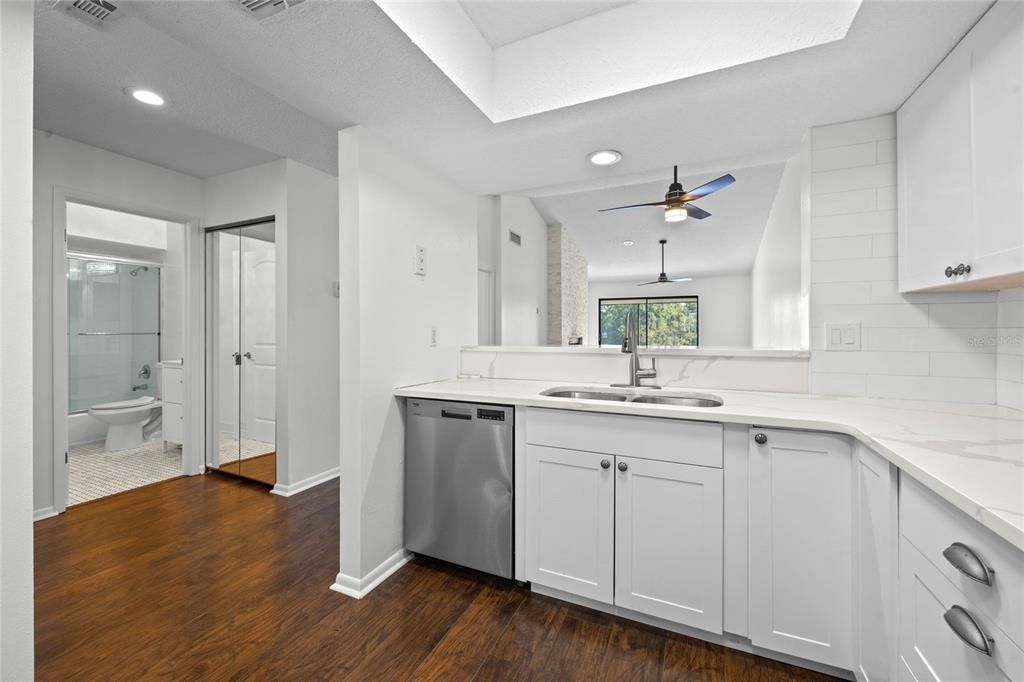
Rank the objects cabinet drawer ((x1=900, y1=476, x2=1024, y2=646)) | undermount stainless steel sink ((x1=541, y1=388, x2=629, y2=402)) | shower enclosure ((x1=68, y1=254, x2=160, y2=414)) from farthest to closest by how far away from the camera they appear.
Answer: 1. shower enclosure ((x1=68, y1=254, x2=160, y2=414))
2. undermount stainless steel sink ((x1=541, y1=388, x2=629, y2=402))
3. cabinet drawer ((x1=900, y1=476, x2=1024, y2=646))

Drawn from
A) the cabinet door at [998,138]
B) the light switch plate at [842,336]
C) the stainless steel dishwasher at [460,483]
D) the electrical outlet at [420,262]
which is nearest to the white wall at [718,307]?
the electrical outlet at [420,262]

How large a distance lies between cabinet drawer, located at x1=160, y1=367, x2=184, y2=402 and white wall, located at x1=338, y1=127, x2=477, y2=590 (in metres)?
2.77

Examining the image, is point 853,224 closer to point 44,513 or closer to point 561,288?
point 561,288

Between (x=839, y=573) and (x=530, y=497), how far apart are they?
1111 millimetres

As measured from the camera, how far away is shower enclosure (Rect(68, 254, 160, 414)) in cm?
437

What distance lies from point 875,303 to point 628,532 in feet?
4.82

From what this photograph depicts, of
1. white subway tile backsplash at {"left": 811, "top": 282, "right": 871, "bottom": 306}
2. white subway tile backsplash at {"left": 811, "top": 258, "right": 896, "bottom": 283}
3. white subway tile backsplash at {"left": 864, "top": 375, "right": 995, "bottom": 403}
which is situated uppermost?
white subway tile backsplash at {"left": 811, "top": 258, "right": 896, "bottom": 283}

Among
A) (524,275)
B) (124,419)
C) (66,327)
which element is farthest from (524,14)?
(124,419)

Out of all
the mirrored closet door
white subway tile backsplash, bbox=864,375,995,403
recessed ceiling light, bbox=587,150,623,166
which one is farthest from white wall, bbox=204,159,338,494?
white subway tile backsplash, bbox=864,375,995,403

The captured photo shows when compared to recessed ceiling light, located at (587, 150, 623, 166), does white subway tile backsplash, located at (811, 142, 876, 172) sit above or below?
below

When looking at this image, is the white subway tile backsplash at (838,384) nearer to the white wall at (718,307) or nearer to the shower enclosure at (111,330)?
the white wall at (718,307)

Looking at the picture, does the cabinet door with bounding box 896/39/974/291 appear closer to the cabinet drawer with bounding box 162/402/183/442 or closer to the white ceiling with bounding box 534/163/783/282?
the white ceiling with bounding box 534/163/783/282

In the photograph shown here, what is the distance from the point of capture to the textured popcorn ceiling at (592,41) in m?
1.44

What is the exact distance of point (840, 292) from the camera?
194 centimetres
